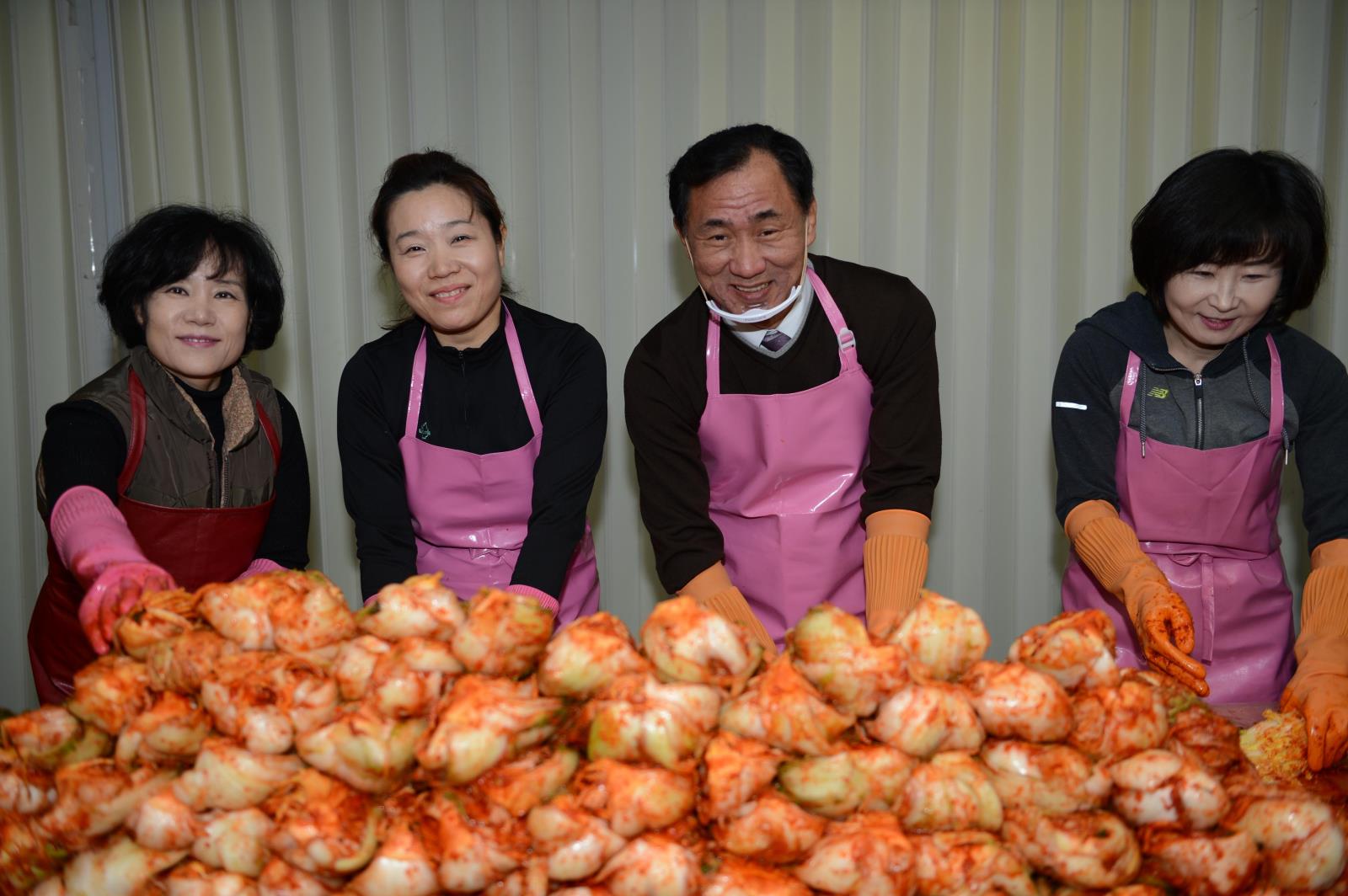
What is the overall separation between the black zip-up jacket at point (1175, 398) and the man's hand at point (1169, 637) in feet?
1.34

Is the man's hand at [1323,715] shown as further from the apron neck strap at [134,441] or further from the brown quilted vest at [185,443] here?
the apron neck strap at [134,441]

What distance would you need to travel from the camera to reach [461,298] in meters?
2.22

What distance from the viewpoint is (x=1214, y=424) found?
2.25 meters

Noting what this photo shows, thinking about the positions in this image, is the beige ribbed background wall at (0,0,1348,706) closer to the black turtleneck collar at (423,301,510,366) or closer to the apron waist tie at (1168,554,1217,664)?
the black turtleneck collar at (423,301,510,366)

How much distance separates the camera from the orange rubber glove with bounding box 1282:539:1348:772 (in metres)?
1.57

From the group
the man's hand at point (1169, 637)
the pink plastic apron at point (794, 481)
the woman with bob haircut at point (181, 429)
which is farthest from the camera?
the pink plastic apron at point (794, 481)

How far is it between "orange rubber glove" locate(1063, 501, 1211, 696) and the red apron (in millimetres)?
1922

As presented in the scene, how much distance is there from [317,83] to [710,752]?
3002 mm

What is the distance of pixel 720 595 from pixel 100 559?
4.03ft

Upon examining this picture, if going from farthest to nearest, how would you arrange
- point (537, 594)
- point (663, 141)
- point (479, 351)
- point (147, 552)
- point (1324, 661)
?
point (663, 141), point (479, 351), point (147, 552), point (537, 594), point (1324, 661)

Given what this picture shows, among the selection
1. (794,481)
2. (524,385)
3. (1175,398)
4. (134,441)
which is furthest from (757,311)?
(134,441)

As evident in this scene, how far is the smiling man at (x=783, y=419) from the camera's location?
2.14 meters

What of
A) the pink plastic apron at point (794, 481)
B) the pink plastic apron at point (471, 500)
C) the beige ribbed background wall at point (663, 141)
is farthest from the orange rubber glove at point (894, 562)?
the beige ribbed background wall at point (663, 141)

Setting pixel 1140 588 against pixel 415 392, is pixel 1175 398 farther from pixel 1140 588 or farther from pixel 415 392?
pixel 415 392
